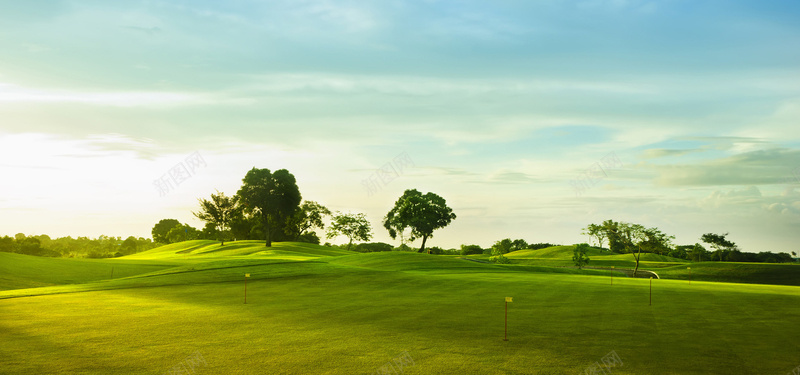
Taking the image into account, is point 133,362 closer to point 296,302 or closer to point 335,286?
point 296,302

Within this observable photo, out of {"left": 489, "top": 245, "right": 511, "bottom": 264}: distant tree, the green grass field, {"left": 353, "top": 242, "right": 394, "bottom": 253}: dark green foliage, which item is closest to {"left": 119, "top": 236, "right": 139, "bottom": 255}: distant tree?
{"left": 353, "top": 242, "right": 394, "bottom": 253}: dark green foliage

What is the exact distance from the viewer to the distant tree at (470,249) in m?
101

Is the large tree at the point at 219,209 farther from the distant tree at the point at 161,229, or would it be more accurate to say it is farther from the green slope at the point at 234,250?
the distant tree at the point at 161,229

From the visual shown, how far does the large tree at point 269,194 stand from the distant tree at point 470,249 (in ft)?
114

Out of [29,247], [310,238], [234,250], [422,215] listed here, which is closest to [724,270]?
[422,215]

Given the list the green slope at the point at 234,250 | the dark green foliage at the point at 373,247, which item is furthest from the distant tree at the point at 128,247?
the dark green foliage at the point at 373,247

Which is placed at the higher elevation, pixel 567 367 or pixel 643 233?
pixel 643 233

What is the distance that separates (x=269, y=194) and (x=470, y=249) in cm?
4187

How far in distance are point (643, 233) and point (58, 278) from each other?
5983cm

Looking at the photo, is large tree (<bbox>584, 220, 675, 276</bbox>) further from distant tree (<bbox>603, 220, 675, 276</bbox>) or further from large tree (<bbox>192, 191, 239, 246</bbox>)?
large tree (<bbox>192, 191, 239, 246</bbox>)

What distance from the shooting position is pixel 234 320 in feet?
56.5

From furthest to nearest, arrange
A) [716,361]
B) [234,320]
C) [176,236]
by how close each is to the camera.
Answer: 1. [176,236]
2. [234,320]
3. [716,361]

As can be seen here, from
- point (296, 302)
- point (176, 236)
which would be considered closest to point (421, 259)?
point (296, 302)

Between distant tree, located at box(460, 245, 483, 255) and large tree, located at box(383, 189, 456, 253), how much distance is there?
51.0 ft
